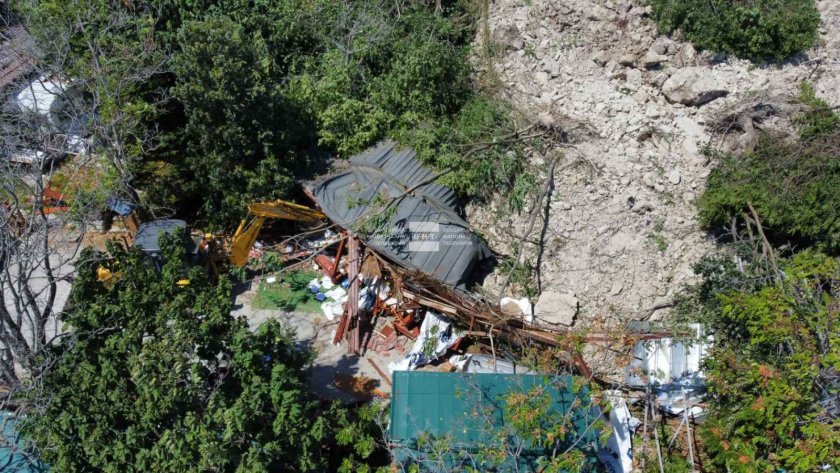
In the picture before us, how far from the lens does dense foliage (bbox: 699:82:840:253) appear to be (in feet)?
29.4

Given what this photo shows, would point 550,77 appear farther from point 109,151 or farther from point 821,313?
point 109,151

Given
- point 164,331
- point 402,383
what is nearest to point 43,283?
point 164,331

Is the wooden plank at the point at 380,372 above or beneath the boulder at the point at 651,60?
→ beneath

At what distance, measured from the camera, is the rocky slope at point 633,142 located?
391 inches

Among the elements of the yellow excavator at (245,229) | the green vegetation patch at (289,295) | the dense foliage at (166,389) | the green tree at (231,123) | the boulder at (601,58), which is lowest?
the dense foliage at (166,389)

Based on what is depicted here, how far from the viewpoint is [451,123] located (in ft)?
39.0

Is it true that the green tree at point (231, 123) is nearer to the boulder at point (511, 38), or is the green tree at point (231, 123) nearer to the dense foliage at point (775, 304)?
the boulder at point (511, 38)

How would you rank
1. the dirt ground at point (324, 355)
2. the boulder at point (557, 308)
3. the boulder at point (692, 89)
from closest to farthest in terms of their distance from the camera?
the dirt ground at point (324, 355)
the boulder at point (557, 308)
the boulder at point (692, 89)

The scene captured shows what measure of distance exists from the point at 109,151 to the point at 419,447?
7433 millimetres

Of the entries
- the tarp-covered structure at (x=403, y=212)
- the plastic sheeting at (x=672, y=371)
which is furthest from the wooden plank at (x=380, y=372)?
the plastic sheeting at (x=672, y=371)

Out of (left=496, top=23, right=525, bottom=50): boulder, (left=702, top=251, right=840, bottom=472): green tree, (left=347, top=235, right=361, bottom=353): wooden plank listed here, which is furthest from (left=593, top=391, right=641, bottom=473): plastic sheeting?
(left=496, top=23, right=525, bottom=50): boulder

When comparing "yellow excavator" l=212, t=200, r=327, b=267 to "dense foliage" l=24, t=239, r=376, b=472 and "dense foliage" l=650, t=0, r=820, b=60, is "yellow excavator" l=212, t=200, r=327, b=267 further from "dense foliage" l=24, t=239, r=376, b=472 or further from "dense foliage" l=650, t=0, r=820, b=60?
"dense foliage" l=650, t=0, r=820, b=60

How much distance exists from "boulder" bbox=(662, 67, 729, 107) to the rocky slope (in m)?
0.02

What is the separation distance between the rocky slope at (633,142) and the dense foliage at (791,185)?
38 cm
